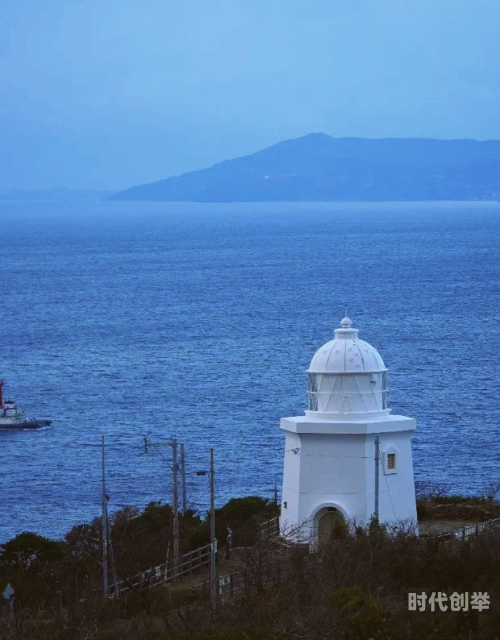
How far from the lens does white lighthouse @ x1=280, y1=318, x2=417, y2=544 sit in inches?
989

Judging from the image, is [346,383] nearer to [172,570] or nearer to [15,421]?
[172,570]

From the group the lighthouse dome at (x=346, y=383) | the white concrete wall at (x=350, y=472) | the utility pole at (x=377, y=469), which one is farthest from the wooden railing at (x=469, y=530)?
the lighthouse dome at (x=346, y=383)

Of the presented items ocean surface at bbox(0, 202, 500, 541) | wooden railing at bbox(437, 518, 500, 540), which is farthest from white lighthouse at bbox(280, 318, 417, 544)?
ocean surface at bbox(0, 202, 500, 541)

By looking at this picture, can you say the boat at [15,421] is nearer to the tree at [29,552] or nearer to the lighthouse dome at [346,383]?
the tree at [29,552]

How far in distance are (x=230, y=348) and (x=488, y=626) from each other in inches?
2831

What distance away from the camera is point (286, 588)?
21250 mm

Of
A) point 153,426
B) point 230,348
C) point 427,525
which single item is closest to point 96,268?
point 230,348

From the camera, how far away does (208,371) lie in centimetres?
7969

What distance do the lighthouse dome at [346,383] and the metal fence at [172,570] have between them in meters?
3.22

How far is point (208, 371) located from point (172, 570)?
5540 cm

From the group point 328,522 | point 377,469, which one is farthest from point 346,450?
point 328,522

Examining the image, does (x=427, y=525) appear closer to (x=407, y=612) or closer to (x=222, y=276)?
(x=407, y=612)

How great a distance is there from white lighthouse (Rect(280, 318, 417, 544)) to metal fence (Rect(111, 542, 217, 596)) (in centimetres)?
179

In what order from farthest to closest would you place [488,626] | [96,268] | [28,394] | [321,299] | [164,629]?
1. [96,268]
2. [321,299]
3. [28,394]
4. [164,629]
5. [488,626]
